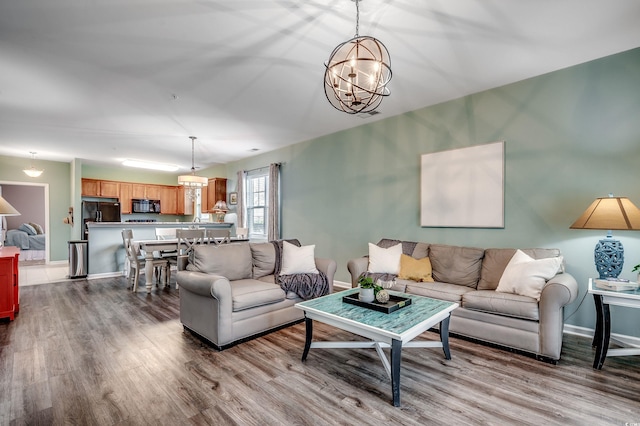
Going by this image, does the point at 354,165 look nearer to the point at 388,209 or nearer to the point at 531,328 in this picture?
the point at 388,209

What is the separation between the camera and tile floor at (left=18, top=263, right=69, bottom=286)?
18.8 ft

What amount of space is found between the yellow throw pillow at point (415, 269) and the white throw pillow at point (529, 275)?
0.78 meters

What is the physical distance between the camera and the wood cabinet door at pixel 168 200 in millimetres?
9986

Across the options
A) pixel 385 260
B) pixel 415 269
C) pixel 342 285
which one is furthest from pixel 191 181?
pixel 415 269

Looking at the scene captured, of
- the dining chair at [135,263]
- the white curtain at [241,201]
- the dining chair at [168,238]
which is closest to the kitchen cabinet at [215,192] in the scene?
the white curtain at [241,201]

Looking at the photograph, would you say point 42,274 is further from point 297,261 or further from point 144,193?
point 297,261

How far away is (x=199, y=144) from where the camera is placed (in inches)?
245

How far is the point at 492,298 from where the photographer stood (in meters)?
2.81

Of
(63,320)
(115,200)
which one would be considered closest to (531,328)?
(63,320)

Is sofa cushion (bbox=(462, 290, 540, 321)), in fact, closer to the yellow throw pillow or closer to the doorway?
the yellow throw pillow

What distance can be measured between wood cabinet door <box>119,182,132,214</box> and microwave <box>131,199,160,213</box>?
0.12m

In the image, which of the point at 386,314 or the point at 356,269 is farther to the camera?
the point at 356,269

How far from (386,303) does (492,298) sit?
1.10 m

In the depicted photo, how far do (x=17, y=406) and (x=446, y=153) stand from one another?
4770 millimetres
